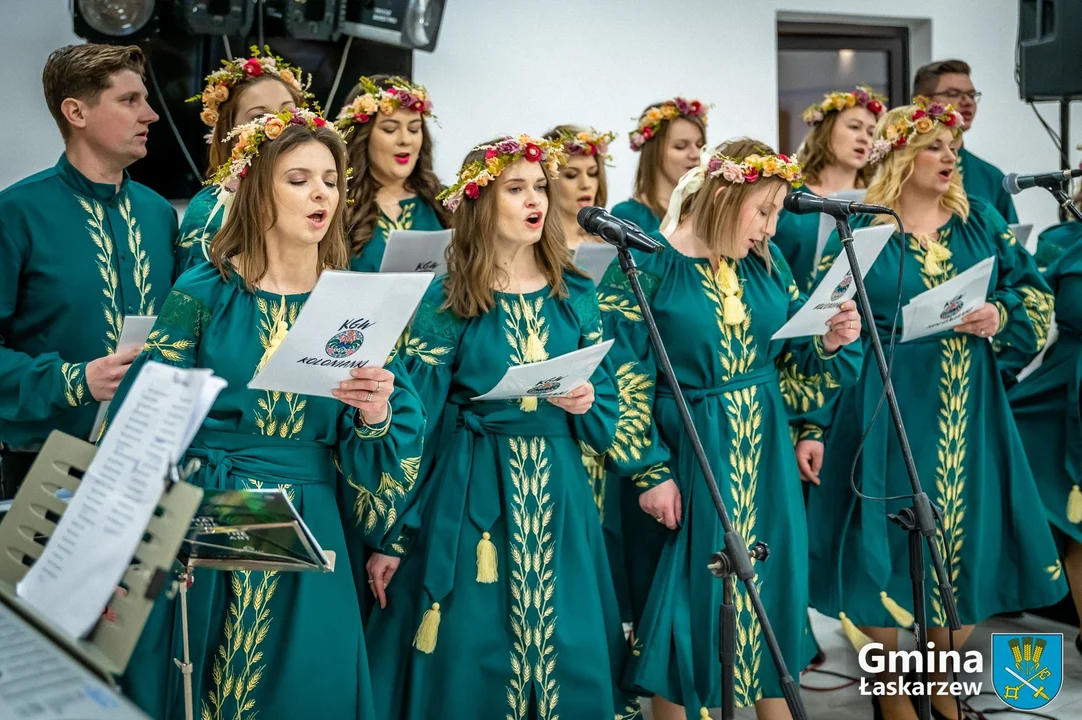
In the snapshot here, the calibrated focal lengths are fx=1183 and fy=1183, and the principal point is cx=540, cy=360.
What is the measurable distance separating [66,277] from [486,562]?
4.56ft

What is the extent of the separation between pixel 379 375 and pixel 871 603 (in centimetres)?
201

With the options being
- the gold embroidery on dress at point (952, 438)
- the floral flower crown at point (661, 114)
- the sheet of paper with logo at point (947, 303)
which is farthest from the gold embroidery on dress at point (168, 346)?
the floral flower crown at point (661, 114)

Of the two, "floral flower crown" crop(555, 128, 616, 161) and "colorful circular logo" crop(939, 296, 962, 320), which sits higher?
"floral flower crown" crop(555, 128, 616, 161)

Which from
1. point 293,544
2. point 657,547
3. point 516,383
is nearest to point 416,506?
point 516,383

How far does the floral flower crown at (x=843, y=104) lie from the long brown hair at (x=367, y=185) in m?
1.77

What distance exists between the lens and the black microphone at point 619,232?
2.49 meters

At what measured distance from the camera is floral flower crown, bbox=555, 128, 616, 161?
185 inches

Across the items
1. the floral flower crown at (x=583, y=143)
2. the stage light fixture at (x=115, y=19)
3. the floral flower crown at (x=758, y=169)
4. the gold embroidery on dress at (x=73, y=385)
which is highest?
the stage light fixture at (x=115, y=19)

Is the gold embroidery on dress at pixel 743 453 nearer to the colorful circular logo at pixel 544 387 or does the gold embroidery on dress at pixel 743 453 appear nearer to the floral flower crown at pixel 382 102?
the colorful circular logo at pixel 544 387

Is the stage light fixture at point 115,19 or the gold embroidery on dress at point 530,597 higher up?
the stage light fixture at point 115,19

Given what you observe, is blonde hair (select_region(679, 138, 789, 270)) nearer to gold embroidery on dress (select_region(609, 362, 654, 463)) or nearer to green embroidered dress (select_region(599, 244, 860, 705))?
green embroidered dress (select_region(599, 244, 860, 705))

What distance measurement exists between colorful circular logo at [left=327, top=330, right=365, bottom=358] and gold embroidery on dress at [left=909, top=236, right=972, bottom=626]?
7.06 ft

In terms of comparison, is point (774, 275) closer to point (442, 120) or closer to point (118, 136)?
point (118, 136)

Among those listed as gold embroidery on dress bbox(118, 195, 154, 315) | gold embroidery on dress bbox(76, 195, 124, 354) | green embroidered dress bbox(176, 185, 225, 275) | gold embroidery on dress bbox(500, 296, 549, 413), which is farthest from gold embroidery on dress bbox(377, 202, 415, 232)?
gold embroidery on dress bbox(500, 296, 549, 413)
